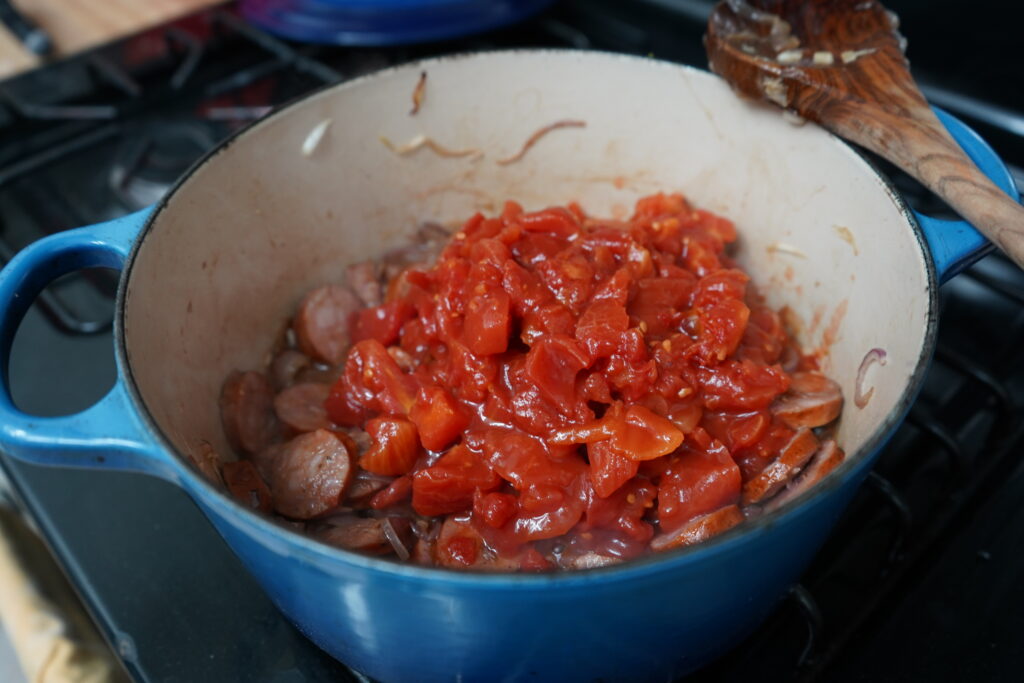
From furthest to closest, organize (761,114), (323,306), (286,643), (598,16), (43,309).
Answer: (598,16)
(43,309)
(323,306)
(761,114)
(286,643)

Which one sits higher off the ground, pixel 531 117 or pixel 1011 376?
pixel 531 117

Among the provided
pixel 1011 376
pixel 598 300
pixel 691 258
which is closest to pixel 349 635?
pixel 598 300

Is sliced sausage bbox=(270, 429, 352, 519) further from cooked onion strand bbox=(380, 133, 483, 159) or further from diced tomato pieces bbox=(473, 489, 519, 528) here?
cooked onion strand bbox=(380, 133, 483, 159)

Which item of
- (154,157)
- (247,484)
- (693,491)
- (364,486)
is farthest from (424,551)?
(154,157)

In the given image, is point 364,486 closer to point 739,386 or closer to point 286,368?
point 286,368

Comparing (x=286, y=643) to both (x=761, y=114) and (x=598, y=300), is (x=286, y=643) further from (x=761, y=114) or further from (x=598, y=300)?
(x=761, y=114)

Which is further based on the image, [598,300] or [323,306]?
[323,306]

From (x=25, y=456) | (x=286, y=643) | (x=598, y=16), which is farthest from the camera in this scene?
(x=598, y=16)
